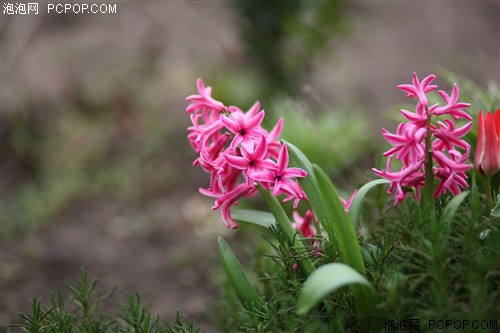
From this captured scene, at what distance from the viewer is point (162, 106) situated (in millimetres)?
5117

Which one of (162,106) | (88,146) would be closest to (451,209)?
(88,146)

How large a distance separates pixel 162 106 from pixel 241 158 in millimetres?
3848

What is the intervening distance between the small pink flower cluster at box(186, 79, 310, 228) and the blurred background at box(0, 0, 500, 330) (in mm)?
779

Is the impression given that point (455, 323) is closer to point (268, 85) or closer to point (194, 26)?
point (268, 85)

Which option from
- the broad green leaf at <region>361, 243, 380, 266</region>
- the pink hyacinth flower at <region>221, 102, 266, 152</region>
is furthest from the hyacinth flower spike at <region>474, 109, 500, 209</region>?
the pink hyacinth flower at <region>221, 102, 266, 152</region>

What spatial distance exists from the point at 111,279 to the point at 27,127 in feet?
6.85

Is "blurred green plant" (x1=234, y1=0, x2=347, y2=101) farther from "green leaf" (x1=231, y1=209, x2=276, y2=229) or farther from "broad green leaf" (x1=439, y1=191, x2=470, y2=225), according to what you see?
"broad green leaf" (x1=439, y1=191, x2=470, y2=225)

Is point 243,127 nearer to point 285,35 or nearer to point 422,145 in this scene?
point 422,145

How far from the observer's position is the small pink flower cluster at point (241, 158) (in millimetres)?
1385

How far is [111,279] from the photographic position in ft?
10.9

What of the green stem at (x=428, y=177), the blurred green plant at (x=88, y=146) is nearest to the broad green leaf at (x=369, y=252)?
the green stem at (x=428, y=177)

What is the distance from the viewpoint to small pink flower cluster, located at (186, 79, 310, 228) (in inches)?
54.5

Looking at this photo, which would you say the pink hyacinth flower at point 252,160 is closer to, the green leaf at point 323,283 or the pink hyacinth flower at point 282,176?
the pink hyacinth flower at point 282,176

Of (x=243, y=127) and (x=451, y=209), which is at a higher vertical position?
(x=243, y=127)
